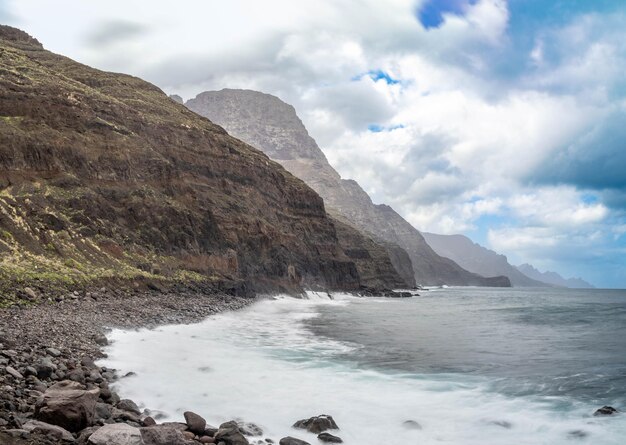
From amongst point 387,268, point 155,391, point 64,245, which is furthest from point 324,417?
point 387,268

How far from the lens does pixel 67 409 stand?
31.3 feet

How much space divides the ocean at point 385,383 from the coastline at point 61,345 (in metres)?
1.24

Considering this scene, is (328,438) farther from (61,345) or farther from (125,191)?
(125,191)

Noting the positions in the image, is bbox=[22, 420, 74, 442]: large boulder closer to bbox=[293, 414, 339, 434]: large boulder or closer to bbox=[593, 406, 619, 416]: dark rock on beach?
bbox=[293, 414, 339, 434]: large boulder

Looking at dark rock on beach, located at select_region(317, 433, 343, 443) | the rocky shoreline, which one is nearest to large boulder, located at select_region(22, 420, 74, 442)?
the rocky shoreline

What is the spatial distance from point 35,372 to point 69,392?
3.32 metres

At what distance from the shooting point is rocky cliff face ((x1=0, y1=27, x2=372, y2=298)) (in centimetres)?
3894

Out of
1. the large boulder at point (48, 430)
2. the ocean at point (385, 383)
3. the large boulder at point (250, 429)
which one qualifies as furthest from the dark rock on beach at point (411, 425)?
the large boulder at point (48, 430)

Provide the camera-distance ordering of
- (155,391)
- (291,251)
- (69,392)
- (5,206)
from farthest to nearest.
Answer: (291,251), (5,206), (155,391), (69,392)

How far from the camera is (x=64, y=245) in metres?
38.3

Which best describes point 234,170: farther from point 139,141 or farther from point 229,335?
point 229,335

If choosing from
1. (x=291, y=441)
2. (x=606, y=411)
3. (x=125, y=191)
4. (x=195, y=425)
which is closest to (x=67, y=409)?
(x=195, y=425)

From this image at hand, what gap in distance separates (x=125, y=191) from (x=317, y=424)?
4528 cm

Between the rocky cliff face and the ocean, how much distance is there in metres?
13.0
